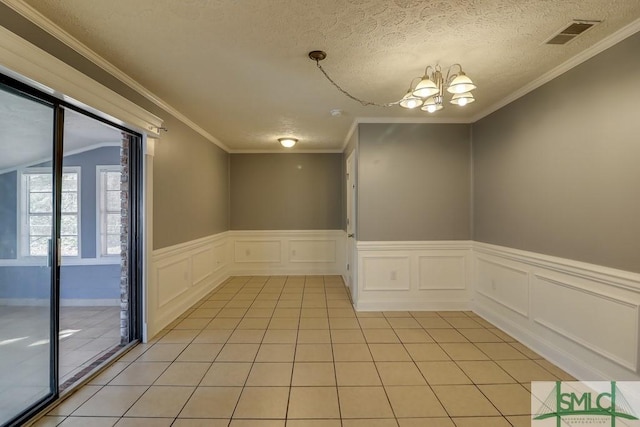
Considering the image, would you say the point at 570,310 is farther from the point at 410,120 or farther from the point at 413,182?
the point at 410,120

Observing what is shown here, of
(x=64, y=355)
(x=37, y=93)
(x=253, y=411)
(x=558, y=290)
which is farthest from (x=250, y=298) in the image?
(x=558, y=290)

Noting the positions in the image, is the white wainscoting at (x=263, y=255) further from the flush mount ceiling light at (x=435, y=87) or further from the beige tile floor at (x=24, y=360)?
the flush mount ceiling light at (x=435, y=87)

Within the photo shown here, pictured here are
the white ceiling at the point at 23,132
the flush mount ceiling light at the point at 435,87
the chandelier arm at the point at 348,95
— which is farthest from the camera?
the chandelier arm at the point at 348,95

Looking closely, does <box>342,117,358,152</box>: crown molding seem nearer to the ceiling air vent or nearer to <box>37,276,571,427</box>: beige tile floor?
the ceiling air vent

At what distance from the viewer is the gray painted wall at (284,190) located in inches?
233

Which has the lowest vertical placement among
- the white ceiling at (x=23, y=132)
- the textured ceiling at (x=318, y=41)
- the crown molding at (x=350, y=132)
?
the white ceiling at (x=23, y=132)

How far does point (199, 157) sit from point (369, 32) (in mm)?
3132

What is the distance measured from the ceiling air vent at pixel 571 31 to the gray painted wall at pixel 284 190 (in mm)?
4042

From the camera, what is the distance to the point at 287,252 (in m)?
5.95

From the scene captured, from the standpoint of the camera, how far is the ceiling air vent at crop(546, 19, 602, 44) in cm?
189

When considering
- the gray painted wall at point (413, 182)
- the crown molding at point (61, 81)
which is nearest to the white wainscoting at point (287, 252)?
the gray painted wall at point (413, 182)

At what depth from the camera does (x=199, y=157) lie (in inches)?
169

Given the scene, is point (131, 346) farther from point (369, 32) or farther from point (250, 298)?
point (369, 32)

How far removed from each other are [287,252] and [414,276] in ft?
9.08
